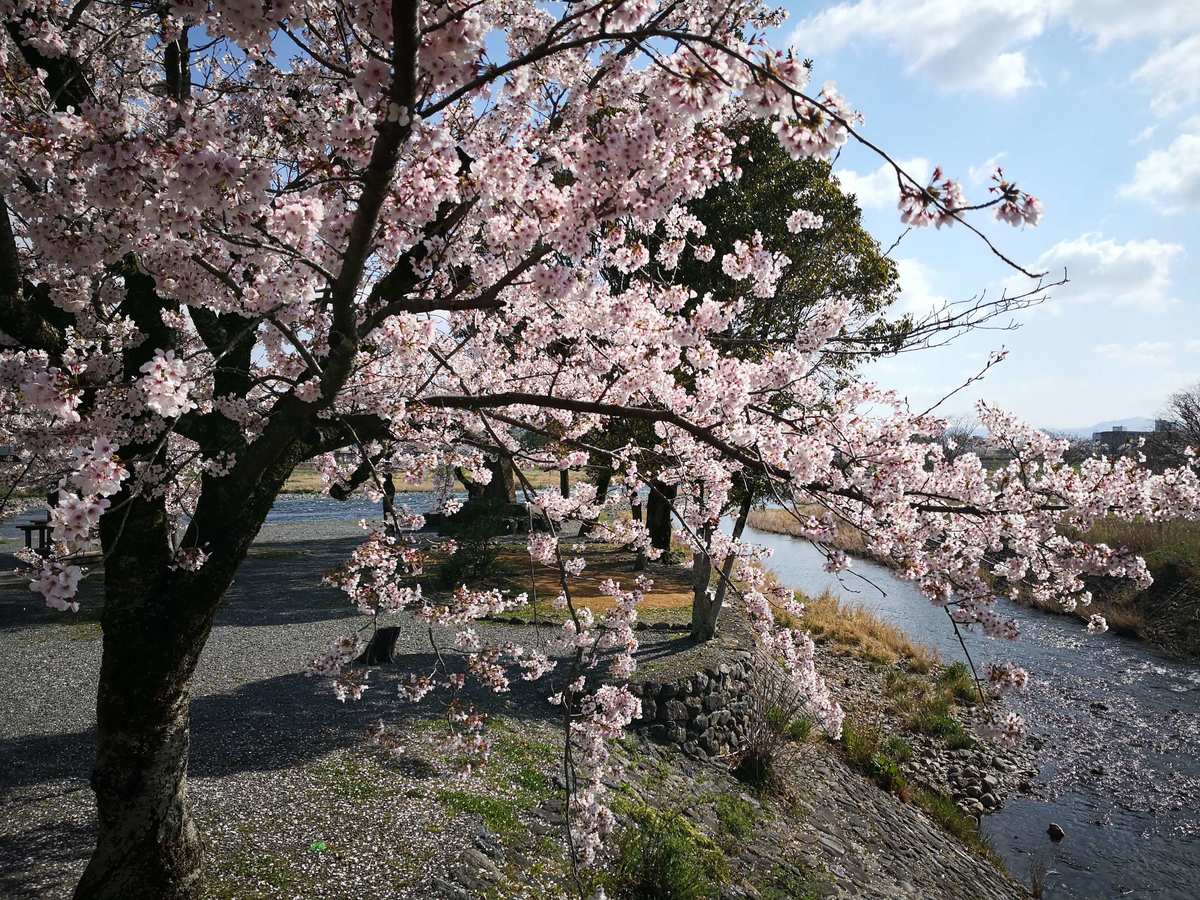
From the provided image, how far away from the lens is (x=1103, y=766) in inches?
446

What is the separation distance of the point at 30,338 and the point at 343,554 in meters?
18.0

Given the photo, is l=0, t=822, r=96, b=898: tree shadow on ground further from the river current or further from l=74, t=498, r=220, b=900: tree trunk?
the river current

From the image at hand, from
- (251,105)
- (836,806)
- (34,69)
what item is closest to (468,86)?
(34,69)

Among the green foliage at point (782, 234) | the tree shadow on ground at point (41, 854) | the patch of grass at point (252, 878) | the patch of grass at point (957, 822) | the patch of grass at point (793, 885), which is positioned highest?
the green foliage at point (782, 234)

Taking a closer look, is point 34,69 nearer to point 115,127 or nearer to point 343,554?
point 115,127

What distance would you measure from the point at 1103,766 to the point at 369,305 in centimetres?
1376

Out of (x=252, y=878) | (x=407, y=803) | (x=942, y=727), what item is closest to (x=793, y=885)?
(x=407, y=803)

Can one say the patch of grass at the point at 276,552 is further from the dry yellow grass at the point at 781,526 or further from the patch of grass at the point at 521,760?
the dry yellow grass at the point at 781,526

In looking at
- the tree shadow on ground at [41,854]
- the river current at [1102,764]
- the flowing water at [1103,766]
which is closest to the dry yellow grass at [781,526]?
the river current at [1102,764]

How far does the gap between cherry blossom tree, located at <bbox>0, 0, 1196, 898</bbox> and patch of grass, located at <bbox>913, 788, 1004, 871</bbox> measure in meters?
5.55

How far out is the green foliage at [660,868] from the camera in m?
5.62

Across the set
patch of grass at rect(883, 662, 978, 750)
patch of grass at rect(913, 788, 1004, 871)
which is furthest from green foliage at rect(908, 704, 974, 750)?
patch of grass at rect(913, 788, 1004, 871)

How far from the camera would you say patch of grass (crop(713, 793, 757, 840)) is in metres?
7.32

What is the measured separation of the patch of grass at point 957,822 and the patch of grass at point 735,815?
340 centimetres
